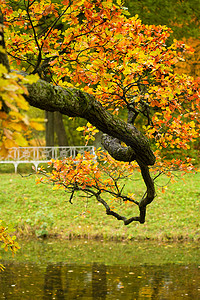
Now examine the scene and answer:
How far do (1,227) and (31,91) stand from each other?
80.0 inches

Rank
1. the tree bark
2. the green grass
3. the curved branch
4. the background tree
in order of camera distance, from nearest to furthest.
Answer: the tree bark, the background tree, the curved branch, the green grass

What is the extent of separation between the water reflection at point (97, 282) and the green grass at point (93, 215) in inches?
84.8

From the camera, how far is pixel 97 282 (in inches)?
301

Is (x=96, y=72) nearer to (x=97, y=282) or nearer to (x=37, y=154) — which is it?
(x=97, y=282)

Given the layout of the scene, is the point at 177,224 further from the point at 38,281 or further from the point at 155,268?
the point at 38,281

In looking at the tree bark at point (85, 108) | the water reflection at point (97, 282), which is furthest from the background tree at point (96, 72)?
the water reflection at point (97, 282)

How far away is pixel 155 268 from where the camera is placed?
27.9ft

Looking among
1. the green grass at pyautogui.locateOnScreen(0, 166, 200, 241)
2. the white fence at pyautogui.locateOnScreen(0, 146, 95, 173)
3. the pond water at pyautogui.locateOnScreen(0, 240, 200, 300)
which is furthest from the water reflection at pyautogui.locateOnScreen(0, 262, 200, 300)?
the white fence at pyautogui.locateOnScreen(0, 146, 95, 173)

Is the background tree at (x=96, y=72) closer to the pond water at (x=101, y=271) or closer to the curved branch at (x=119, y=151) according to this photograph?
the curved branch at (x=119, y=151)

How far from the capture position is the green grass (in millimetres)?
10875

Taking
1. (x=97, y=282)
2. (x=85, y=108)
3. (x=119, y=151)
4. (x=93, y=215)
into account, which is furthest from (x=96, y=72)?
(x=93, y=215)

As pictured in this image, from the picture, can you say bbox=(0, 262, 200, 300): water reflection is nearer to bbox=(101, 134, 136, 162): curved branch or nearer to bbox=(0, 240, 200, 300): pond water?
bbox=(0, 240, 200, 300): pond water

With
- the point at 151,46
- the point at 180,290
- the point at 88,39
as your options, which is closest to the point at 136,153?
the point at 88,39

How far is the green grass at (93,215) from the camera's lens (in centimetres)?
1088
